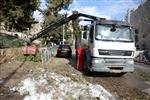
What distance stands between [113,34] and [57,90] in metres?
9.05

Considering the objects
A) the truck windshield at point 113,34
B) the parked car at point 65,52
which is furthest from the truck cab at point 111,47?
the parked car at point 65,52

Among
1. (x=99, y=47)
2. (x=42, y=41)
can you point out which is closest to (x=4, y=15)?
(x=99, y=47)

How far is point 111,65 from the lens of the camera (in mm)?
19922

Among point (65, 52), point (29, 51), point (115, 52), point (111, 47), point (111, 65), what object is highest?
point (111, 47)

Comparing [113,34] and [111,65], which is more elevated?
[113,34]

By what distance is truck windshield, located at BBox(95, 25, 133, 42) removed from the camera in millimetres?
19833

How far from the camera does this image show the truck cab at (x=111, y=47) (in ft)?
64.7

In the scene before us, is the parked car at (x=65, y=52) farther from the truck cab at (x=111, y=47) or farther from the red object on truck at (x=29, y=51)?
the truck cab at (x=111, y=47)

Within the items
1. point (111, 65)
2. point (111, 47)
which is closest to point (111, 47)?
point (111, 47)

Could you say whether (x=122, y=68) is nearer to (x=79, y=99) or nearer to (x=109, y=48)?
(x=109, y=48)

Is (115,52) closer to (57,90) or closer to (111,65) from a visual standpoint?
(111,65)

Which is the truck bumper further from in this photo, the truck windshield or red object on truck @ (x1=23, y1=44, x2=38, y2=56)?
red object on truck @ (x1=23, y1=44, x2=38, y2=56)

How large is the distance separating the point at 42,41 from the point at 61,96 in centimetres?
7277

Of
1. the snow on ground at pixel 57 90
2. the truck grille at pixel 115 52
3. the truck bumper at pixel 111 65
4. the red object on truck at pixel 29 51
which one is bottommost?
the snow on ground at pixel 57 90
